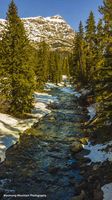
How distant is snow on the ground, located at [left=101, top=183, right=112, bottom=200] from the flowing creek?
6.40 feet

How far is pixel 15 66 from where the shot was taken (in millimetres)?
36844

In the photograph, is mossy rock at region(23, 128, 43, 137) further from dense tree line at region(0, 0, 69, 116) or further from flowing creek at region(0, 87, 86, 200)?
dense tree line at region(0, 0, 69, 116)

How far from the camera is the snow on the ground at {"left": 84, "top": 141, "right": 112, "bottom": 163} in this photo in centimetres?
2012

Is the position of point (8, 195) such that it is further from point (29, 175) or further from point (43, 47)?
point (43, 47)

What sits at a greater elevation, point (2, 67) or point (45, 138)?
point (2, 67)

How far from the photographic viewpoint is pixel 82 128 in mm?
32719

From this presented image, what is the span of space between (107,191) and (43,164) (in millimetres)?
7206

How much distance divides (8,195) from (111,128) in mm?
6626

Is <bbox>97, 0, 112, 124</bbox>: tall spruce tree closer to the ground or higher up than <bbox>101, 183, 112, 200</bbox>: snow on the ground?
higher up

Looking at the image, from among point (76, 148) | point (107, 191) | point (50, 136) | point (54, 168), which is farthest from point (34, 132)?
point (107, 191)

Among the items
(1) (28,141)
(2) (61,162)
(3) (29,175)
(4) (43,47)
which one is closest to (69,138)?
(1) (28,141)

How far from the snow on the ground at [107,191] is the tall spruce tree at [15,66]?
22160mm

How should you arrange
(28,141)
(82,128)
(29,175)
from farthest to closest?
(82,128), (28,141), (29,175)

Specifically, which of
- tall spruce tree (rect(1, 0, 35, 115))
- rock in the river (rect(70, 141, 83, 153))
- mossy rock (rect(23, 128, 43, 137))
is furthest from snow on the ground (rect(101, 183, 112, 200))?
tall spruce tree (rect(1, 0, 35, 115))
